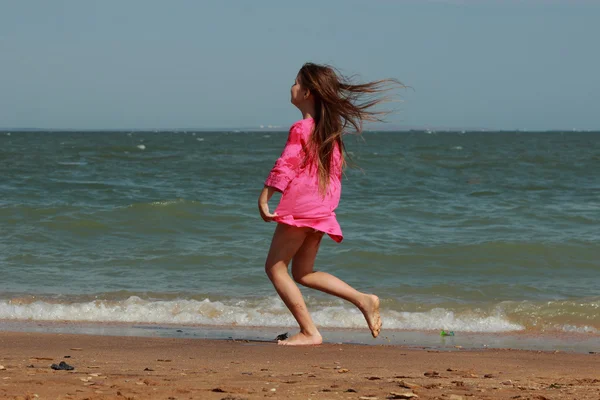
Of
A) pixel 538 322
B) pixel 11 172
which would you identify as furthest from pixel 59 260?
pixel 11 172

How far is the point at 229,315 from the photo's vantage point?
6.72m

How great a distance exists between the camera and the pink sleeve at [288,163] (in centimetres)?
475

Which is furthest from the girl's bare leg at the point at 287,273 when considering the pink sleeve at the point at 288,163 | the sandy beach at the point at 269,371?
the pink sleeve at the point at 288,163

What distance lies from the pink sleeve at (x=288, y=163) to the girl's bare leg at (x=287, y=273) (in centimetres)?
31

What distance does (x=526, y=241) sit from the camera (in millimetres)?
10508

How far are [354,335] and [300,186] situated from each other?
1534mm

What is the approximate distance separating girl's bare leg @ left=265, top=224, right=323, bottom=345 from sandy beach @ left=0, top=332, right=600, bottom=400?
136mm

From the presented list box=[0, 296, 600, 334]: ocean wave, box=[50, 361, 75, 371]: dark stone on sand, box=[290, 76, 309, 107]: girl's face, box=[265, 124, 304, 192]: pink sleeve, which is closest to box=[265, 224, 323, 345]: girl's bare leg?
box=[265, 124, 304, 192]: pink sleeve

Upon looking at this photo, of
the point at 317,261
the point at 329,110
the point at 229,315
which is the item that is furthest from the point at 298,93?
the point at 317,261

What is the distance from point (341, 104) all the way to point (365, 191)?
1228 cm

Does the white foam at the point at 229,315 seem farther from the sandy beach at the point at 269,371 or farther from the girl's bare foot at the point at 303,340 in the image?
the girl's bare foot at the point at 303,340

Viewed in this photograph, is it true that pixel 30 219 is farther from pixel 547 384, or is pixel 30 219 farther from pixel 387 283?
pixel 547 384

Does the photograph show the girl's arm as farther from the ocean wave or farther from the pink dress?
the ocean wave

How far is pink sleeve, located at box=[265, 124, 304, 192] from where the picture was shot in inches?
187
